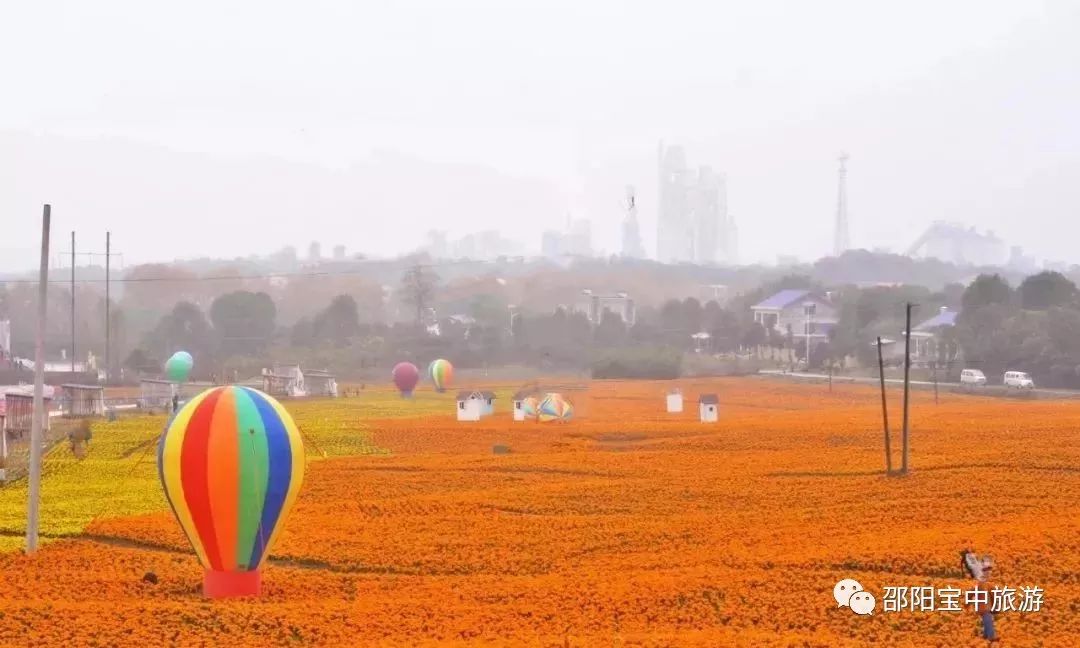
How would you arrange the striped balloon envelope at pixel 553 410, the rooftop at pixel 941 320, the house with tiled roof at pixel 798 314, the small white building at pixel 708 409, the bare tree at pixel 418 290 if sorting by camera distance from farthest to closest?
the bare tree at pixel 418 290, the house with tiled roof at pixel 798 314, the rooftop at pixel 941 320, the striped balloon envelope at pixel 553 410, the small white building at pixel 708 409

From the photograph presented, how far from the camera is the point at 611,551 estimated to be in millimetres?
27672

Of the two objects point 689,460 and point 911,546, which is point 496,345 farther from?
point 911,546

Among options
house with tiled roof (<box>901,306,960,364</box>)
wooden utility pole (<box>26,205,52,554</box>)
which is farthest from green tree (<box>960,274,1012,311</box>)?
wooden utility pole (<box>26,205,52,554</box>)

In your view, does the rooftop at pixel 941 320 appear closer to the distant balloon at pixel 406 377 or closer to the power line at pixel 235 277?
the distant balloon at pixel 406 377

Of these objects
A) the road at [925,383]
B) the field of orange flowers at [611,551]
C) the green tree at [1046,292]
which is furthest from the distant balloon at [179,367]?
the green tree at [1046,292]

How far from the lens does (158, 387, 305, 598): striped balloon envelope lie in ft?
71.9

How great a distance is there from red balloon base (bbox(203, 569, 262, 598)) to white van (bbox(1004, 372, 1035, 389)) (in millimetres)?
65114

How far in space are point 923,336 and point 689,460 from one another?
59881 mm

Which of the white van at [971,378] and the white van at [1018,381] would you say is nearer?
the white van at [1018,381]

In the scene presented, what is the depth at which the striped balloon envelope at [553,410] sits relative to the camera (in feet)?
211

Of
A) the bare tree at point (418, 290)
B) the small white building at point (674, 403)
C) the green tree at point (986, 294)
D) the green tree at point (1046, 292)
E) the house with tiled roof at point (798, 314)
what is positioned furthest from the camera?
the bare tree at point (418, 290)

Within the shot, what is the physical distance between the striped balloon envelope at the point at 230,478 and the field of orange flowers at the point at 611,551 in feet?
2.68

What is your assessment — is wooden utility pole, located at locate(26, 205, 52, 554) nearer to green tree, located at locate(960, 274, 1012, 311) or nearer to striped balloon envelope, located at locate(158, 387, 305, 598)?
striped balloon envelope, located at locate(158, 387, 305, 598)

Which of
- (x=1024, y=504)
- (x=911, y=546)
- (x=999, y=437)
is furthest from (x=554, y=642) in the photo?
(x=999, y=437)
